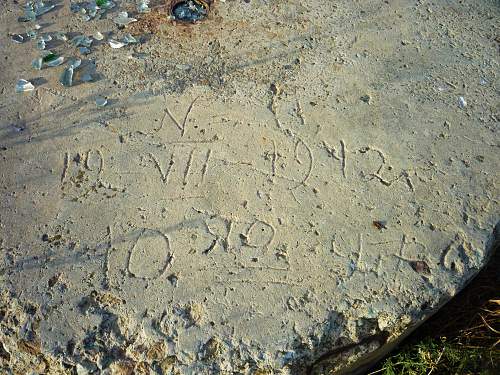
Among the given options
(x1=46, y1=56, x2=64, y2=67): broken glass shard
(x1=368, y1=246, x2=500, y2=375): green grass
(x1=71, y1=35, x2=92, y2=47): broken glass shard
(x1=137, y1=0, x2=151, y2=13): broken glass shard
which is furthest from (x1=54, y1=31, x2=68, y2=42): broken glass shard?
(x1=368, y1=246, x2=500, y2=375): green grass

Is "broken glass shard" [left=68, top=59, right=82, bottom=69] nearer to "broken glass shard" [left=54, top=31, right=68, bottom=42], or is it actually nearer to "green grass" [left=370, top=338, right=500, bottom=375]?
"broken glass shard" [left=54, top=31, right=68, bottom=42]

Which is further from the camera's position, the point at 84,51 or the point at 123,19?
the point at 123,19

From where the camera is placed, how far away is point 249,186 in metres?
2.49

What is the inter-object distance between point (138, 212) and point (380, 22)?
1719mm

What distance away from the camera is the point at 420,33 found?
3021mm

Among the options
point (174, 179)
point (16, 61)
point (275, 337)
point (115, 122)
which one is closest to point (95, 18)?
point (16, 61)

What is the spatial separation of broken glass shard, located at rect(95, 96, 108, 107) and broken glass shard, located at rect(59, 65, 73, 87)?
7.0 inches

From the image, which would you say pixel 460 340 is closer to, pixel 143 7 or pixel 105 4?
pixel 143 7

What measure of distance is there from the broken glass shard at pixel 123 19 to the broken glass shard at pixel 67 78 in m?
0.41

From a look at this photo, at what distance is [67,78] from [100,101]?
230mm

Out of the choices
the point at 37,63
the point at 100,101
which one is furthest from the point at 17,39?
the point at 100,101

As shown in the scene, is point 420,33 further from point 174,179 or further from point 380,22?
point 174,179

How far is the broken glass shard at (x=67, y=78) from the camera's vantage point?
2789mm

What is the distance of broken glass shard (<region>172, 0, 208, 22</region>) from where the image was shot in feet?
10.1
